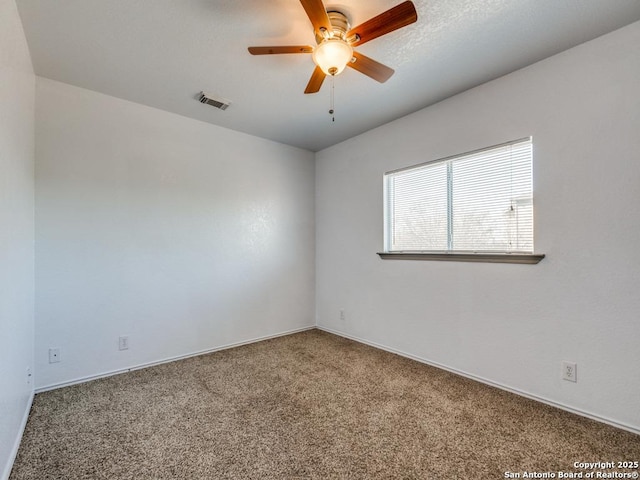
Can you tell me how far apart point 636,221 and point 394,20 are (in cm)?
188

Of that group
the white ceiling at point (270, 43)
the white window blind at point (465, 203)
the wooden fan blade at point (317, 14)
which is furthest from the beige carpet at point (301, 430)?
the white ceiling at point (270, 43)

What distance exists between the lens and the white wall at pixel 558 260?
189 centimetres

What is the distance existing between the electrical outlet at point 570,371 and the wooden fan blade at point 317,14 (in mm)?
2631

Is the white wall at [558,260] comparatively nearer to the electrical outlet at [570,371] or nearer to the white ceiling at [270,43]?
the electrical outlet at [570,371]

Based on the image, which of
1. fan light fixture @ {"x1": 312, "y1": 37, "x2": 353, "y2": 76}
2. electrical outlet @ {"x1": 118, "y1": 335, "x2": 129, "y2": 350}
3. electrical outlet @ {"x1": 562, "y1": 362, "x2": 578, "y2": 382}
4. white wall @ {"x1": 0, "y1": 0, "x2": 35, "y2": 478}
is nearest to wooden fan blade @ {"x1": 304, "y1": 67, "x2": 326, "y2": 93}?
fan light fixture @ {"x1": 312, "y1": 37, "x2": 353, "y2": 76}

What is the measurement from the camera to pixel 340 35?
171 centimetres

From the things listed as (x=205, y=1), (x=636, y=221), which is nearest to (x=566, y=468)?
(x=636, y=221)

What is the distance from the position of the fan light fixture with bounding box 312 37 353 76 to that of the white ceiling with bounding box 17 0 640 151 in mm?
289

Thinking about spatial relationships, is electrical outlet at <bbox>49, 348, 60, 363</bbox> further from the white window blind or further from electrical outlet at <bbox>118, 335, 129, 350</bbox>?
the white window blind

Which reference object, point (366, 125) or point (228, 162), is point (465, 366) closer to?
point (366, 125)

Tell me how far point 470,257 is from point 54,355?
11.7 ft

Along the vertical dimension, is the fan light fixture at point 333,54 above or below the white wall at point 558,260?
above

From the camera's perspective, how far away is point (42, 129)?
2.45m

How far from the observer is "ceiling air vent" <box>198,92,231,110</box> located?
2.71 metres
